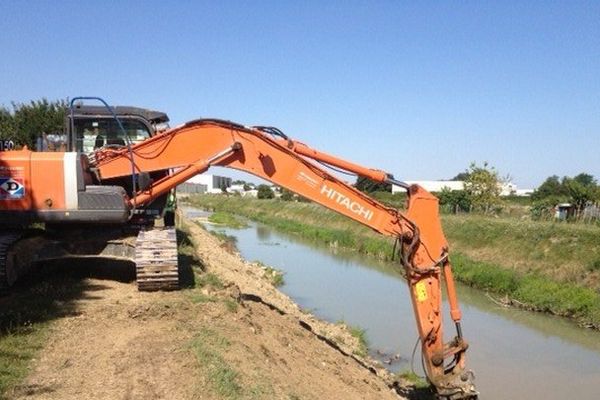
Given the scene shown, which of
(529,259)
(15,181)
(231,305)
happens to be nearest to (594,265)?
(529,259)

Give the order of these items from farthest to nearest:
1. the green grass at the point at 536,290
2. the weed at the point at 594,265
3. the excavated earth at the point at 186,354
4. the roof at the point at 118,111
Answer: the weed at the point at 594,265 < the green grass at the point at 536,290 < the roof at the point at 118,111 < the excavated earth at the point at 186,354

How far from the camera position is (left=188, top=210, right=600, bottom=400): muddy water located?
11.4 meters

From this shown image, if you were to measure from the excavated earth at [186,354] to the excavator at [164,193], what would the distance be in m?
0.79

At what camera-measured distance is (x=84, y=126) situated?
11.2 meters

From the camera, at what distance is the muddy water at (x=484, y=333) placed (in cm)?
1144

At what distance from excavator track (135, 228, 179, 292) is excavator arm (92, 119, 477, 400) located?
2.25 feet

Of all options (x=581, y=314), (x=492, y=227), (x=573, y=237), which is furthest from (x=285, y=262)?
(x=581, y=314)

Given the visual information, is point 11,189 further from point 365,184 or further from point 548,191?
point 548,191

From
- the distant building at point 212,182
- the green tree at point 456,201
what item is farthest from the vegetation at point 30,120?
the distant building at point 212,182

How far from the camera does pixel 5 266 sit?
27.9 feet

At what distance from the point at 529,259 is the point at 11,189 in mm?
18809

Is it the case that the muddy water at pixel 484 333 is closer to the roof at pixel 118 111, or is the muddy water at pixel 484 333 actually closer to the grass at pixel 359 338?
the grass at pixel 359 338

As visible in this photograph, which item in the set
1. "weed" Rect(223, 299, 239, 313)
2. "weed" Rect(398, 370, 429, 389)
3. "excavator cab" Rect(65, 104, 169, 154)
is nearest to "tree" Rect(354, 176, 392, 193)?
"weed" Rect(223, 299, 239, 313)

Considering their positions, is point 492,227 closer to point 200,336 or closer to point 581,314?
point 581,314
